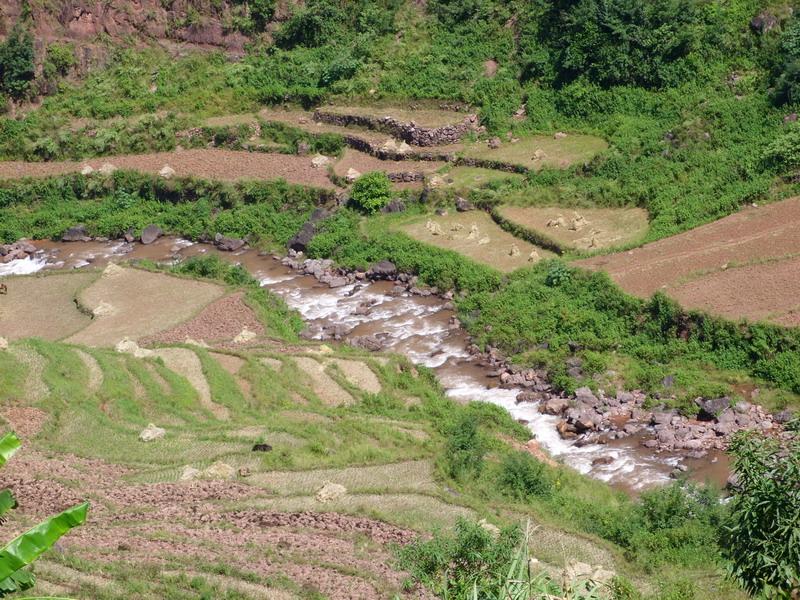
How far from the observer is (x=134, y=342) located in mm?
30484

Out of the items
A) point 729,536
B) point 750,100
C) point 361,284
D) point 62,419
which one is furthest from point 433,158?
point 729,536

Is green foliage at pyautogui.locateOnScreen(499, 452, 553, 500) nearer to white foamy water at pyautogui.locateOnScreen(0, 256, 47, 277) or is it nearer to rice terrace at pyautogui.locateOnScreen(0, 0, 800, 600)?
rice terrace at pyautogui.locateOnScreen(0, 0, 800, 600)

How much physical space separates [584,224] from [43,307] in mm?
18422

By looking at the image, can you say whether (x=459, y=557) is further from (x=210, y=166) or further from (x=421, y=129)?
(x=210, y=166)

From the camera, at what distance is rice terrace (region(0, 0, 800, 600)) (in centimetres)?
1861

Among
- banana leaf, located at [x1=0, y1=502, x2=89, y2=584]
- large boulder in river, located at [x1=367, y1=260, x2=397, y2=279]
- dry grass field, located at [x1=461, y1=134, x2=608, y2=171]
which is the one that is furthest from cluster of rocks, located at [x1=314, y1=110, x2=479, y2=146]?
banana leaf, located at [x1=0, y1=502, x2=89, y2=584]

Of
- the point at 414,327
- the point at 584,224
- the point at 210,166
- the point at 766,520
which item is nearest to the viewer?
the point at 766,520

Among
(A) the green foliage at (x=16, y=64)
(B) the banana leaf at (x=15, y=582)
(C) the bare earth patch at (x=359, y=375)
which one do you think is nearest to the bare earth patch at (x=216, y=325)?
(C) the bare earth patch at (x=359, y=375)

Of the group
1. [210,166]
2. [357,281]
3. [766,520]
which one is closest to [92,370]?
[357,281]

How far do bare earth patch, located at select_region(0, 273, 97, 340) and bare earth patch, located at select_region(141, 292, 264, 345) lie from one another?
3.54 m

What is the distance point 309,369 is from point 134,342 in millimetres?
5057

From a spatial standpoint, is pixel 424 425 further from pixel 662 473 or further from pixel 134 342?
pixel 134 342

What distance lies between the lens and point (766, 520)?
44.1 ft

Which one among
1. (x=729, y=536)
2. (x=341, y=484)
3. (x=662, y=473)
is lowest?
(x=662, y=473)
